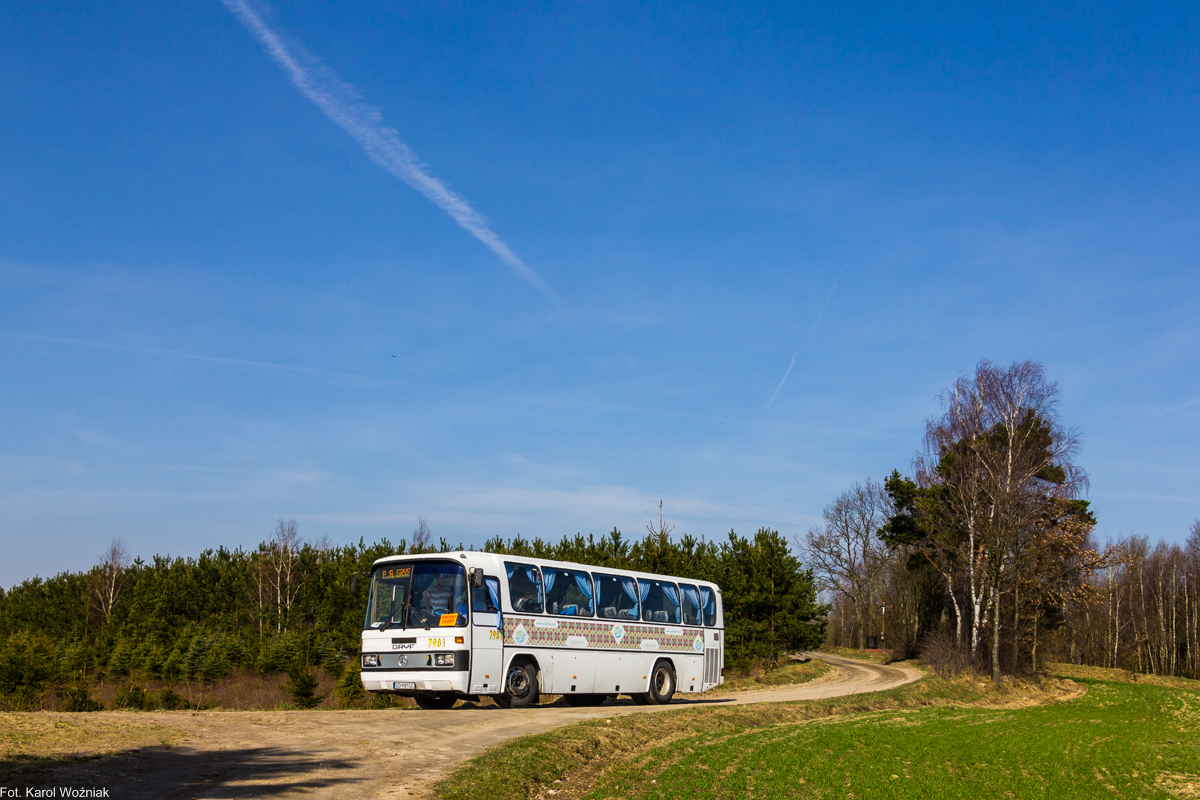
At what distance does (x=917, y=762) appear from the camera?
14.5m

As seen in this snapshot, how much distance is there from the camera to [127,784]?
8305 mm

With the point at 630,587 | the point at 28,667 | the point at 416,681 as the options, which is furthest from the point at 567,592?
the point at 28,667

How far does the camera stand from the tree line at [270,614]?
35.3 meters

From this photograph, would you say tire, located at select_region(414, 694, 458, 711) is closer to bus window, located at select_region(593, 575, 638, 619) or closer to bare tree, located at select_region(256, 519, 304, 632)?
bus window, located at select_region(593, 575, 638, 619)

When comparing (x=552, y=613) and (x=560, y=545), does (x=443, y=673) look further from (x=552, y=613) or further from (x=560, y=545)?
(x=560, y=545)

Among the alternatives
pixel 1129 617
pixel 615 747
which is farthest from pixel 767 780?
pixel 1129 617

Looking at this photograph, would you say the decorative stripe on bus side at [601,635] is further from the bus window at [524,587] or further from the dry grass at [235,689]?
the dry grass at [235,689]

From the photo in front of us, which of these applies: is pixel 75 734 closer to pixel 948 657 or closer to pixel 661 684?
pixel 661 684

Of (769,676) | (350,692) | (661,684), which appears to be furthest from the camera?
(769,676)

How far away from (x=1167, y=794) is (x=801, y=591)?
26530 mm

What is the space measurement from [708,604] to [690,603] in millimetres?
1066

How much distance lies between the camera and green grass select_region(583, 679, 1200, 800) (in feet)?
38.0

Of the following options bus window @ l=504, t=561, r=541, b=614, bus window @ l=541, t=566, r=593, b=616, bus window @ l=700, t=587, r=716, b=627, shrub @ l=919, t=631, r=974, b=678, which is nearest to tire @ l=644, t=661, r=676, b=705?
bus window @ l=700, t=587, r=716, b=627

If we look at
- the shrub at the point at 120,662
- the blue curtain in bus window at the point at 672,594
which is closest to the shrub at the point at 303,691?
the blue curtain in bus window at the point at 672,594
